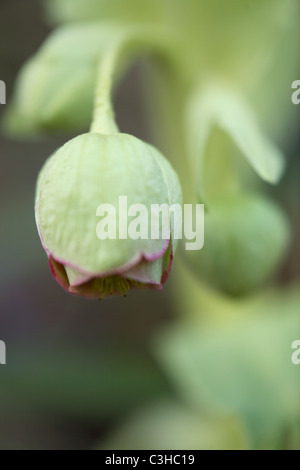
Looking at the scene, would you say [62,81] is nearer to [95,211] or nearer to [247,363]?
[95,211]

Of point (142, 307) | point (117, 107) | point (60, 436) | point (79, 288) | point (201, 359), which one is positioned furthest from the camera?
point (117, 107)

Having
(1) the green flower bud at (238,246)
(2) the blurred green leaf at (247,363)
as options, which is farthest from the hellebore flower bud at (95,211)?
(2) the blurred green leaf at (247,363)

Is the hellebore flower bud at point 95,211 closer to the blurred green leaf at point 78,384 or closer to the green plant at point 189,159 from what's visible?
the green plant at point 189,159

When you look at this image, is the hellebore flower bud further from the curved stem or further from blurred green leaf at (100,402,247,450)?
blurred green leaf at (100,402,247,450)

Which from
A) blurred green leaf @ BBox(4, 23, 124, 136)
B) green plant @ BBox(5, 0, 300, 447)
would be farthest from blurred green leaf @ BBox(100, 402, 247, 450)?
blurred green leaf @ BBox(4, 23, 124, 136)

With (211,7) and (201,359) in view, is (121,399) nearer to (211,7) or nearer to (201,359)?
(201,359)
